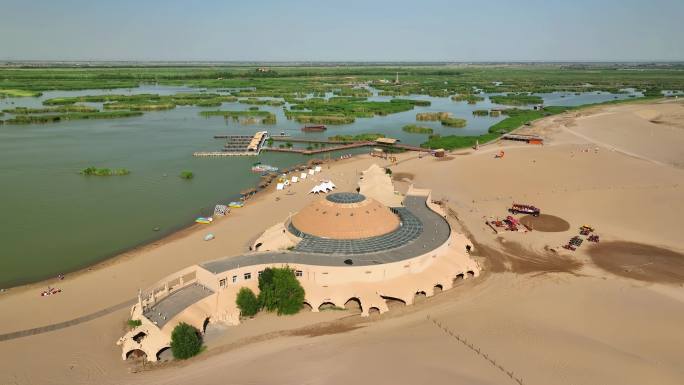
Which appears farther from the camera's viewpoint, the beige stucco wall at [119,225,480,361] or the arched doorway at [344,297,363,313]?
the arched doorway at [344,297,363,313]

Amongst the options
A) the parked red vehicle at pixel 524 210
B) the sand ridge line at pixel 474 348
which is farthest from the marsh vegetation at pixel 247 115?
the sand ridge line at pixel 474 348

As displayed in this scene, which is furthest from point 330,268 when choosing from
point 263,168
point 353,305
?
point 263,168

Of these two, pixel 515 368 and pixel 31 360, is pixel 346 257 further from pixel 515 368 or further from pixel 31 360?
pixel 31 360

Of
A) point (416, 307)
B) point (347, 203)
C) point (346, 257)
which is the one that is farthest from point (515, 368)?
point (347, 203)

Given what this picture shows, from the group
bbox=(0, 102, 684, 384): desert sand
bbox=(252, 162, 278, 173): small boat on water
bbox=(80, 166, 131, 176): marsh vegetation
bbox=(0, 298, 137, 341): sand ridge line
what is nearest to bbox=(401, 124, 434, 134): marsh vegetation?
bbox=(252, 162, 278, 173): small boat on water

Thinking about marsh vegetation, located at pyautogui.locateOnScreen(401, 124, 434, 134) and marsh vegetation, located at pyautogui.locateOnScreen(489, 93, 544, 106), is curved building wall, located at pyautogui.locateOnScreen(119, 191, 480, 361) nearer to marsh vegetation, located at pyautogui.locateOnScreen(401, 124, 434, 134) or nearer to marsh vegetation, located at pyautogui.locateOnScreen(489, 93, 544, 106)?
marsh vegetation, located at pyautogui.locateOnScreen(401, 124, 434, 134)

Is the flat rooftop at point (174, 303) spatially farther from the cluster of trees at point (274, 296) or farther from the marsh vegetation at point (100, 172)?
the marsh vegetation at point (100, 172)
